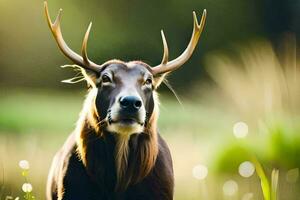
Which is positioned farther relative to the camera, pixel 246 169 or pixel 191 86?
pixel 191 86

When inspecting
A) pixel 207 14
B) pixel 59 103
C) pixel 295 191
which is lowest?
pixel 295 191

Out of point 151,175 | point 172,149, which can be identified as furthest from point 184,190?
point 151,175

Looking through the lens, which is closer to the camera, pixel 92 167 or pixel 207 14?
pixel 92 167

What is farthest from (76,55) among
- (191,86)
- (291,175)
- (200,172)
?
(291,175)

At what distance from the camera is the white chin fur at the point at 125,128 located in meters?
3.81

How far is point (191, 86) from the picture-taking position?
4832mm

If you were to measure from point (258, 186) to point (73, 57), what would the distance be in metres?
1.37

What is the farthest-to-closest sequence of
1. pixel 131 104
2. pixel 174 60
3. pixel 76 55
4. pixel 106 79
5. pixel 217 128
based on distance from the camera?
pixel 217 128 → pixel 174 60 → pixel 76 55 → pixel 106 79 → pixel 131 104

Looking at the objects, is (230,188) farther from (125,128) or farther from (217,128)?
(125,128)

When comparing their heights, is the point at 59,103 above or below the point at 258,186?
above

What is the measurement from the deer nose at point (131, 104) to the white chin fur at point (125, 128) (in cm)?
9

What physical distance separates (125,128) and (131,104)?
0.45 ft

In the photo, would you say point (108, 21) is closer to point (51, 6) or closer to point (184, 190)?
point (51, 6)

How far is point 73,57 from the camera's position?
4102mm
